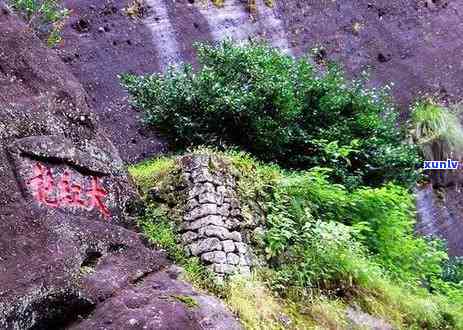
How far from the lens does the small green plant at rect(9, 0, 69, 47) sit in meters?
8.75

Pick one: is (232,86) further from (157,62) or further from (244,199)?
(157,62)

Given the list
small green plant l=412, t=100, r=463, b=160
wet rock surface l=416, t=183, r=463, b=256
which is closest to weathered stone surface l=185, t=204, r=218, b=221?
wet rock surface l=416, t=183, r=463, b=256

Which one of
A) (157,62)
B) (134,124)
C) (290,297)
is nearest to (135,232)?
(290,297)

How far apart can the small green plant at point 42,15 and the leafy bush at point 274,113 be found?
167cm


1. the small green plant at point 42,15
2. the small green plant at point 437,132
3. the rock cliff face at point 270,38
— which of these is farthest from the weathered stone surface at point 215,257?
the small green plant at point 437,132

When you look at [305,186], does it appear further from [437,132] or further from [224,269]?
[437,132]

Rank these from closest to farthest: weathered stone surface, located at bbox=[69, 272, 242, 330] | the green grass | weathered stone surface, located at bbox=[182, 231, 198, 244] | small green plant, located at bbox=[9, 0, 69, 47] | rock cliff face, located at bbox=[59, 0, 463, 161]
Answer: weathered stone surface, located at bbox=[69, 272, 242, 330] → the green grass → weathered stone surface, located at bbox=[182, 231, 198, 244] → small green plant, located at bbox=[9, 0, 69, 47] → rock cliff face, located at bbox=[59, 0, 463, 161]

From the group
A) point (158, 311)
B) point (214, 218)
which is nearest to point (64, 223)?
point (158, 311)

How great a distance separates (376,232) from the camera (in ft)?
25.0

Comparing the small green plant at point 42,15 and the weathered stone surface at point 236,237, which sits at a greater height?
the small green plant at point 42,15

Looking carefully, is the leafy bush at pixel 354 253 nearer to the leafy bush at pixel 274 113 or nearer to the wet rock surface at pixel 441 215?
the leafy bush at pixel 274 113

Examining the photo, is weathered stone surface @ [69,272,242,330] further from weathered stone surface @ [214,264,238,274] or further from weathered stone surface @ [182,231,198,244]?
weathered stone surface @ [182,231,198,244]

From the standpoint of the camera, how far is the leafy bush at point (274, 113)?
7.66 m

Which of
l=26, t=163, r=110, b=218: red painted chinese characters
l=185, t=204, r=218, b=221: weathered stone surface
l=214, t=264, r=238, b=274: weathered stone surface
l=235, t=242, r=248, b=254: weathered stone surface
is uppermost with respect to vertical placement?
l=26, t=163, r=110, b=218: red painted chinese characters
